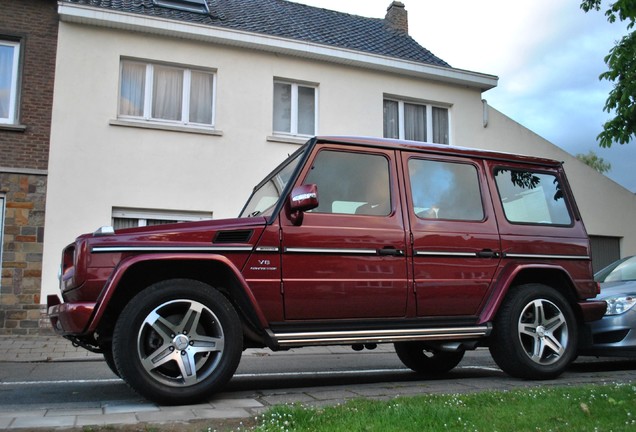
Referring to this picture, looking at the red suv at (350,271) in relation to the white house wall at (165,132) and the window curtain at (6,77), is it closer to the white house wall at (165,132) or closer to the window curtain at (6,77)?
the white house wall at (165,132)

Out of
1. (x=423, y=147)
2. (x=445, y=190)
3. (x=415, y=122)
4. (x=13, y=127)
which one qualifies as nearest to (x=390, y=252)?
(x=445, y=190)

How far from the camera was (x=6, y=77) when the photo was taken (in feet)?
40.0

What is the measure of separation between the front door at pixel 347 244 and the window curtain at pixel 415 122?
34.2 ft

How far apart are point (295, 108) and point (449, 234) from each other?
371 inches

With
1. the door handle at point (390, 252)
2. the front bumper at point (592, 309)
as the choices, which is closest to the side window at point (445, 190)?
the door handle at point (390, 252)

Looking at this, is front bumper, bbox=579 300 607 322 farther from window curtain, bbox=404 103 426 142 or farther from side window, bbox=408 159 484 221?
window curtain, bbox=404 103 426 142

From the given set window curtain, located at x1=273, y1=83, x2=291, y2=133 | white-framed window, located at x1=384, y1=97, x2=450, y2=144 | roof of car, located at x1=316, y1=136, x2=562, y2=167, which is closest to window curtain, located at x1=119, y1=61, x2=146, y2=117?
window curtain, located at x1=273, y1=83, x2=291, y2=133

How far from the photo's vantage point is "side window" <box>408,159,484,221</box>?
558 centimetres

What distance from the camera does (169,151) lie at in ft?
42.0

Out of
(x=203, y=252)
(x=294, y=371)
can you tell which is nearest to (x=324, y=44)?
(x=294, y=371)

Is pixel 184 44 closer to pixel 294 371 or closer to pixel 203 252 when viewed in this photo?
pixel 294 371

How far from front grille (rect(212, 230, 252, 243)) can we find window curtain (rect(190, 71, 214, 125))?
9.13 m

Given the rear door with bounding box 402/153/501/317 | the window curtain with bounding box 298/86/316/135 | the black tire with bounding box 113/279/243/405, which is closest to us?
the black tire with bounding box 113/279/243/405

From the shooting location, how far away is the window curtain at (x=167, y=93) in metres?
13.1
